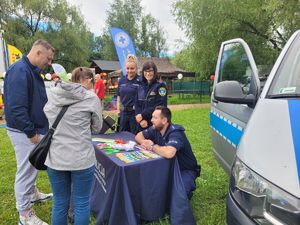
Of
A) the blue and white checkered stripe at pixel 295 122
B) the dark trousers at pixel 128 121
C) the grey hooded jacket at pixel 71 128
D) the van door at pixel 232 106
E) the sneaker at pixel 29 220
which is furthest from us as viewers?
the dark trousers at pixel 128 121

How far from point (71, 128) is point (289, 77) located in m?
1.72

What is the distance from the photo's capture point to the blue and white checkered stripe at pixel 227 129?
3038 mm

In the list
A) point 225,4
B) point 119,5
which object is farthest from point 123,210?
point 119,5

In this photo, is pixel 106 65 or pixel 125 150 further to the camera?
pixel 106 65

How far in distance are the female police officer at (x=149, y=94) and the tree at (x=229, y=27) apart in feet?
33.4

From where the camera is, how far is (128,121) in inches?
176

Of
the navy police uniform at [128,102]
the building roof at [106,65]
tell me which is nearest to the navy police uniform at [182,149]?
the navy police uniform at [128,102]

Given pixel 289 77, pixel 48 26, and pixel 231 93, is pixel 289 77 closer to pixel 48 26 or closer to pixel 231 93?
pixel 231 93

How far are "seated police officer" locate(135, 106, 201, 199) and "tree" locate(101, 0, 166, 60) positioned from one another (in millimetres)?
42683

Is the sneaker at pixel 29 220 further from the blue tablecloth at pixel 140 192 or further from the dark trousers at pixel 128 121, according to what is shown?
the dark trousers at pixel 128 121

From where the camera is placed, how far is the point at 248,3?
1371 cm

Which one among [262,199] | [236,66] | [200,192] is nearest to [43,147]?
[262,199]

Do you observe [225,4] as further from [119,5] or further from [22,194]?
[119,5]

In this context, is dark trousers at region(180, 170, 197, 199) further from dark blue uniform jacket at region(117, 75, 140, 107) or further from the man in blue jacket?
the man in blue jacket
